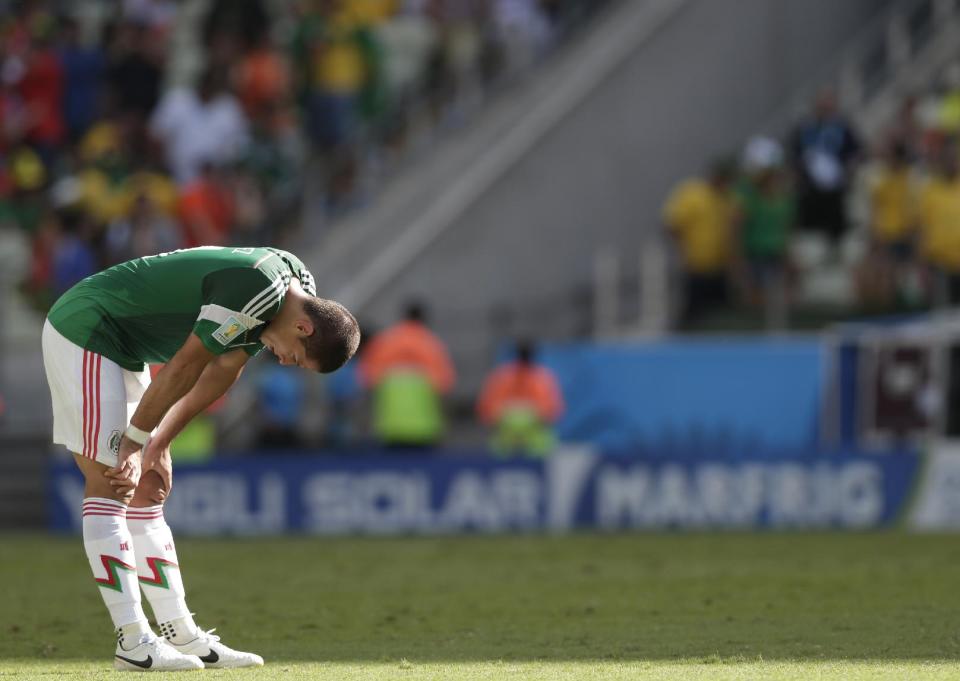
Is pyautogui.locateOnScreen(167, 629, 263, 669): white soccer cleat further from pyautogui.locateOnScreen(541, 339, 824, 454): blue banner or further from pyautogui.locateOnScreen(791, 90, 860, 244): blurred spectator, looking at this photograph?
pyautogui.locateOnScreen(791, 90, 860, 244): blurred spectator

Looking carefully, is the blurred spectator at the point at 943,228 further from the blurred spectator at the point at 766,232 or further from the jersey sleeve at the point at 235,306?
the jersey sleeve at the point at 235,306

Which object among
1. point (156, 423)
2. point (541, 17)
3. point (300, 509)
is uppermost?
point (541, 17)

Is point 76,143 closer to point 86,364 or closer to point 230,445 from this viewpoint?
point 230,445

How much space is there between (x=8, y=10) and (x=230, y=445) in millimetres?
8399

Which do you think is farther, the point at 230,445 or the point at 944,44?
the point at 944,44

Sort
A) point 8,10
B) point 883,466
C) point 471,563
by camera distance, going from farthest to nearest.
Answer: point 8,10
point 883,466
point 471,563

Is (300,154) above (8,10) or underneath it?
underneath

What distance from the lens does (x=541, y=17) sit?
24.0 m

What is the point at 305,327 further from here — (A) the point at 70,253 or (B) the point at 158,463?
(A) the point at 70,253

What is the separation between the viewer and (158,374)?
336 inches

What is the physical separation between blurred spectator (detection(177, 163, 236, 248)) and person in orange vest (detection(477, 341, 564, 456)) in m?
3.45

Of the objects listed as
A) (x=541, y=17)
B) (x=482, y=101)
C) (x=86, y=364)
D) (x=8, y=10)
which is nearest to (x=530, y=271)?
(x=482, y=101)

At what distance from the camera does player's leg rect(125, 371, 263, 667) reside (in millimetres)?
8898

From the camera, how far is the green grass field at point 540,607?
8.87 meters
